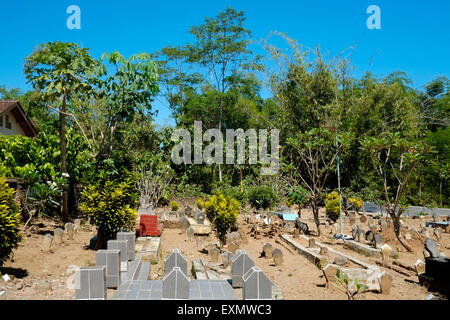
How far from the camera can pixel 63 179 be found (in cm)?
1020

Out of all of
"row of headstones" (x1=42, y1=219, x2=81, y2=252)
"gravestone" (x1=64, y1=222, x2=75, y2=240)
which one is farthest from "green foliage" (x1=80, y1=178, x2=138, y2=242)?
"gravestone" (x1=64, y1=222, x2=75, y2=240)

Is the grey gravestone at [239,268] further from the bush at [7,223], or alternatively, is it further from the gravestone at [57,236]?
the gravestone at [57,236]

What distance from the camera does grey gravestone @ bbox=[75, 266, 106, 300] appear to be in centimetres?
441

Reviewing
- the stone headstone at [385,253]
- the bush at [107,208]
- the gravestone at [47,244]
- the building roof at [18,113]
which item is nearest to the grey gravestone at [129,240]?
the bush at [107,208]

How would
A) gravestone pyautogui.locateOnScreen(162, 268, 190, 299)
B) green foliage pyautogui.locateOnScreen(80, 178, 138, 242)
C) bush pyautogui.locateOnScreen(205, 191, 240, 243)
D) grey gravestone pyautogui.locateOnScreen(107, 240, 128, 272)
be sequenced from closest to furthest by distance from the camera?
gravestone pyautogui.locateOnScreen(162, 268, 190, 299)
grey gravestone pyautogui.locateOnScreen(107, 240, 128, 272)
green foliage pyautogui.locateOnScreen(80, 178, 138, 242)
bush pyautogui.locateOnScreen(205, 191, 240, 243)

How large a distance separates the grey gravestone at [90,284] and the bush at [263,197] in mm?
14929

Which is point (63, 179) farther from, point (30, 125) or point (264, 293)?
point (30, 125)

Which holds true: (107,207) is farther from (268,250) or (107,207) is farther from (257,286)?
(257,286)

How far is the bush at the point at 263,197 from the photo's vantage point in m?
19.0

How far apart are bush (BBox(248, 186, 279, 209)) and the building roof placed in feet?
46.0

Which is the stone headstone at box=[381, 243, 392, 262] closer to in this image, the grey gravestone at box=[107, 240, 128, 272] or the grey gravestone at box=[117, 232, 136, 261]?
the grey gravestone at box=[117, 232, 136, 261]
